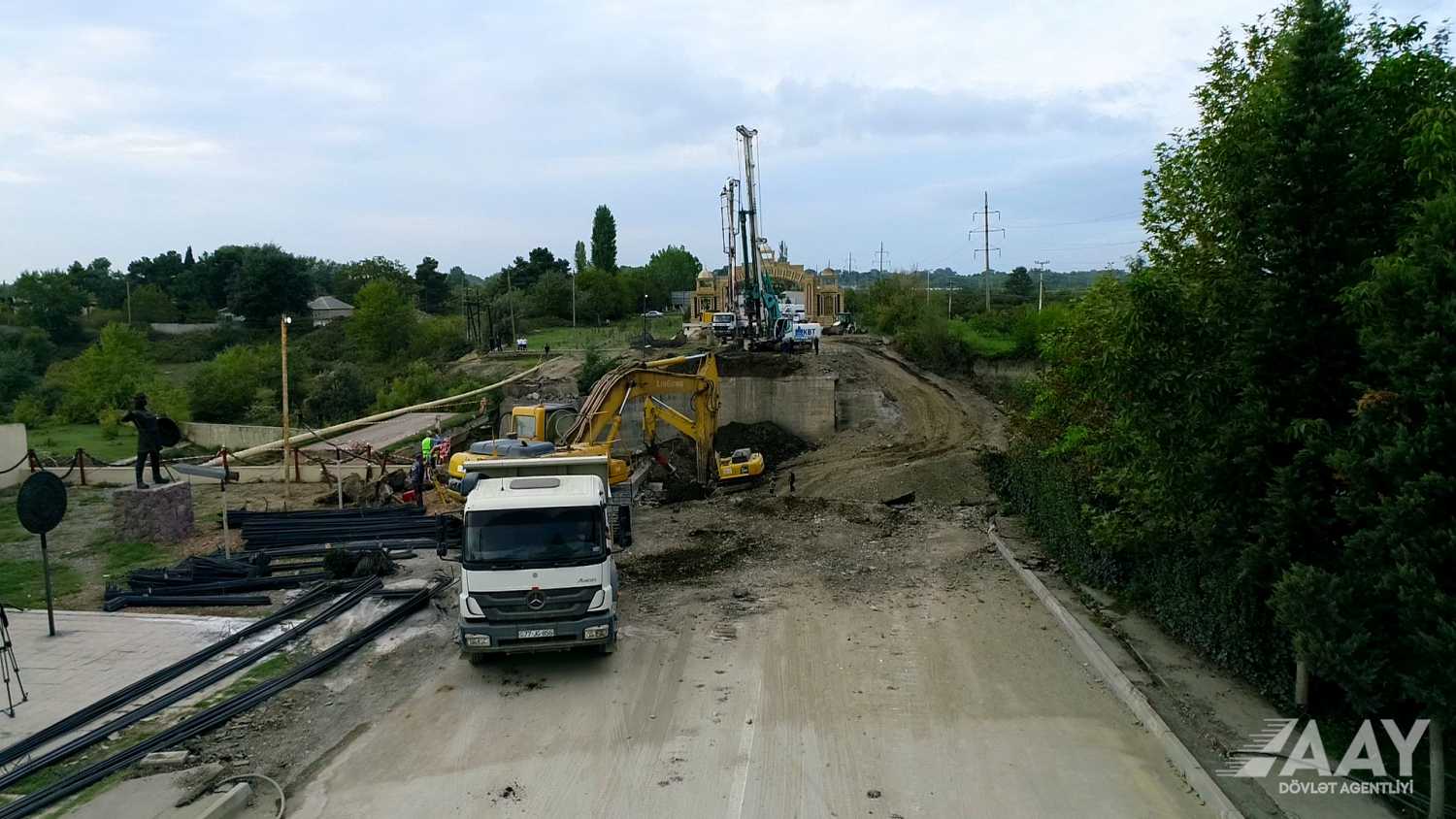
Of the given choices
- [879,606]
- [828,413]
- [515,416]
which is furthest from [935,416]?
[879,606]

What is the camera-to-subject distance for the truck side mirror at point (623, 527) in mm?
12758

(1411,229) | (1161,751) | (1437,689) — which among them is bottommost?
(1161,751)

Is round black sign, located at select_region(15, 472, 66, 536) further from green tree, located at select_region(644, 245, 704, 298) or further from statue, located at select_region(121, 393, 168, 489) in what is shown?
green tree, located at select_region(644, 245, 704, 298)

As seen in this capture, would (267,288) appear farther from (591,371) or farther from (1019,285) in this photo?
(1019,285)

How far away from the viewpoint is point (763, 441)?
37438mm

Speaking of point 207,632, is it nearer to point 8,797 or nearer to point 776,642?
point 8,797

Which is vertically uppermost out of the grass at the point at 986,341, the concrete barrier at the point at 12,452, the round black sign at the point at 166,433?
the grass at the point at 986,341

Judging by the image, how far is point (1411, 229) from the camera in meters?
7.13

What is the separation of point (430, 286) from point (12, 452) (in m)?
91.7

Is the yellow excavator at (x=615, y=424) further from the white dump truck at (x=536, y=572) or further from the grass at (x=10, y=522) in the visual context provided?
the grass at (x=10, y=522)

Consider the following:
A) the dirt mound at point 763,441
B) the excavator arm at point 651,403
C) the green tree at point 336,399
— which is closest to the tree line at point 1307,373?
the excavator arm at point 651,403

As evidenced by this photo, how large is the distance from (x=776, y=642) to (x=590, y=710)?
3376 millimetres

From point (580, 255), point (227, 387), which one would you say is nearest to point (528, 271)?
point (580, 255)

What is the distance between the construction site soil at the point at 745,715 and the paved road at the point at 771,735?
0.10 ft
